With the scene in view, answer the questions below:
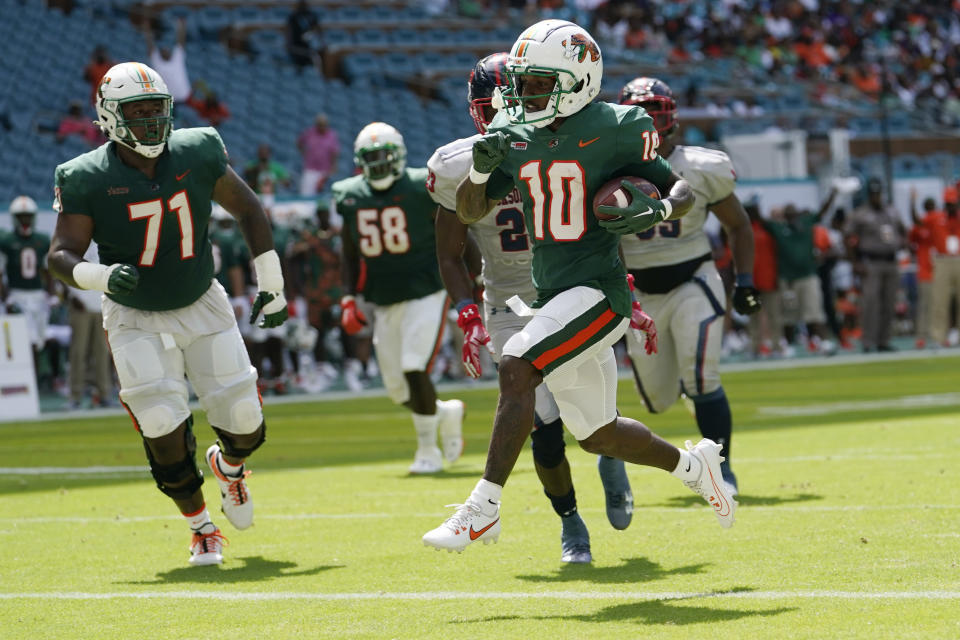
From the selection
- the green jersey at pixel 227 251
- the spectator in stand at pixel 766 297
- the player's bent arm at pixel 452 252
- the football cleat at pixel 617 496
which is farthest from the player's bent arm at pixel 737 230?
the spectator in stand at pixel 766 297

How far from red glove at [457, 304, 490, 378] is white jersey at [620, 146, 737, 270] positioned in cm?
182

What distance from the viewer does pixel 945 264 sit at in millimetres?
17391

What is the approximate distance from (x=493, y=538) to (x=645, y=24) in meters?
25.5

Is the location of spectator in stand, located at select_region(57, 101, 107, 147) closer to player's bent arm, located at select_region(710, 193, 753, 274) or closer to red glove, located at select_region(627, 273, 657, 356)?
player's bent arm, located at select_region(710, 193, 753, 274)

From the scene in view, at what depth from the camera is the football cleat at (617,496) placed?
18.4 ft

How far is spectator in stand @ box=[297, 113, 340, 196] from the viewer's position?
62.0 ft

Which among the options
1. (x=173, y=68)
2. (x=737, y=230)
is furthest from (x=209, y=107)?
(x=737, y=230)

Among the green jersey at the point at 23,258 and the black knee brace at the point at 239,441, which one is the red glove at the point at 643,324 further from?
the green jersey at the point at 23,258

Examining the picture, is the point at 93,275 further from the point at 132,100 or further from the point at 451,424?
the point at 451,424

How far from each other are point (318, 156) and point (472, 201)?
1443 centimetres

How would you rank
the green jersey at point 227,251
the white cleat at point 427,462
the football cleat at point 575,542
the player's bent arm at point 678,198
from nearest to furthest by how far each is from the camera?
1. the player's bent arm at point 678,198
2. the football cleat at point 575,542
3. the white cleat at point 427,462
4. the green jersey at point 227,251

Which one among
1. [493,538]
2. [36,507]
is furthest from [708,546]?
[36,507]

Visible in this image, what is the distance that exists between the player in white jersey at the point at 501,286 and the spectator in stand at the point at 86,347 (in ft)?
29.0

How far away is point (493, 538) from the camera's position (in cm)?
443
